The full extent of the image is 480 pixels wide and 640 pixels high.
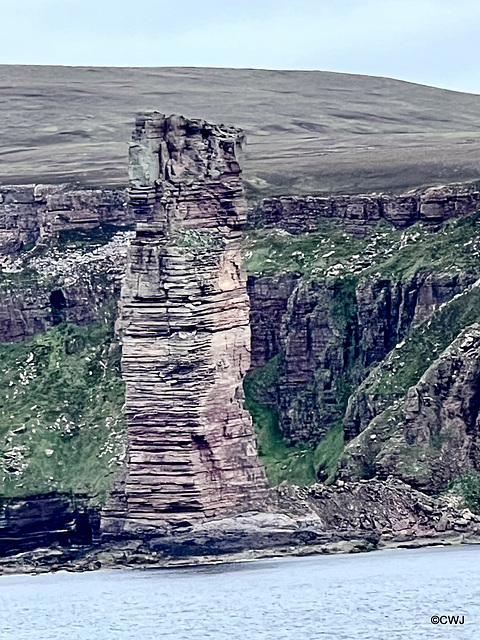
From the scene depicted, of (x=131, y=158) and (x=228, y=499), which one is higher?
(x=131, y=158)

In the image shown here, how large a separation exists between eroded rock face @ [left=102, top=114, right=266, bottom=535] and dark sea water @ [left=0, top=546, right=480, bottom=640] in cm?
514

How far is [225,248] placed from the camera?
197250 mm

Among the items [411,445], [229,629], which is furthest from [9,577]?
[229,629]

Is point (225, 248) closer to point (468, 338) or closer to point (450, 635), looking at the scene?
point (468, 338)

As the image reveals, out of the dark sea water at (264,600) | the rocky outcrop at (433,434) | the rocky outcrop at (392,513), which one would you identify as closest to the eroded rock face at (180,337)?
the rocky outcrop at (392,513)

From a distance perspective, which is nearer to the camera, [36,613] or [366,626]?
[366,626]

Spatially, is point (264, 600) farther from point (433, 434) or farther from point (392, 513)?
Result: point (433, 434)

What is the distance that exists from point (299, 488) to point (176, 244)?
1528 centimetres

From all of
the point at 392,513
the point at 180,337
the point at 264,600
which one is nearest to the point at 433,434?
the point at 392,513

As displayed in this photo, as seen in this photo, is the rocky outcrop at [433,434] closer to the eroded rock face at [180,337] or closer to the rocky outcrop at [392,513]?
the rocky outcrop at [392,513]

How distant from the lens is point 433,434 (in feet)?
643

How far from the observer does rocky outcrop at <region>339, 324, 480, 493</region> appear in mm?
194750

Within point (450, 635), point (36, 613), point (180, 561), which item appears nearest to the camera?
point (450, 635)

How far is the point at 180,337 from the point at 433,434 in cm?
1447
